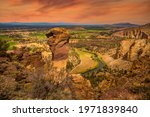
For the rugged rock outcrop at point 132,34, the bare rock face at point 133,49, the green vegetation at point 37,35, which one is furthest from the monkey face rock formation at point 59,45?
the rugged rock outcrop at point 132,34

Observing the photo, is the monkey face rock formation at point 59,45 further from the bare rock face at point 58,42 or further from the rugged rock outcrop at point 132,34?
the rugged rock outcrop at point 132,34

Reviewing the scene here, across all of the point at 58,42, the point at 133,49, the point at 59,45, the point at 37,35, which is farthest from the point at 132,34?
the point at 37,35

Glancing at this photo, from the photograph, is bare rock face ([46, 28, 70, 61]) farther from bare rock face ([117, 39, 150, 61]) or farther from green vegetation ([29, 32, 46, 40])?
bare rock face ([117, 39, 150, 61])

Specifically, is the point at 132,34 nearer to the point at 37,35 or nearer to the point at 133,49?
the point at 133,49

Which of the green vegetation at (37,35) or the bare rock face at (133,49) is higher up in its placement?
the green vegetation at (37,35)

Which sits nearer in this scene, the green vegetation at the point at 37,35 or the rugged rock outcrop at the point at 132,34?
the green vegetation at the point at 37,35

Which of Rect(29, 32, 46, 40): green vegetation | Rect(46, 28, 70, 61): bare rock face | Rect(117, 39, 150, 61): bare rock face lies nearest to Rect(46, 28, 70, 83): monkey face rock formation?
Rect(46, 28, 70, 61): bare rock face

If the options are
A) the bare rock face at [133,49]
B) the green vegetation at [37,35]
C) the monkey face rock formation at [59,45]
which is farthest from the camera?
the green vegetation at [37,35]
